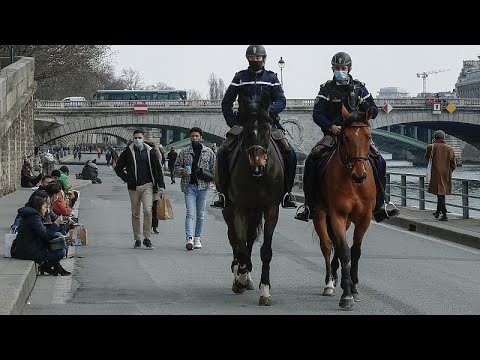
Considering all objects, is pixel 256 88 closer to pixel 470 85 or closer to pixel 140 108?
pixel 140 108

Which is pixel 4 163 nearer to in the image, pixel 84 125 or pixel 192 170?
pixel 192 170

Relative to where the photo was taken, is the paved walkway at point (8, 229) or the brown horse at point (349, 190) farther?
the brown horse at point (349, 190)

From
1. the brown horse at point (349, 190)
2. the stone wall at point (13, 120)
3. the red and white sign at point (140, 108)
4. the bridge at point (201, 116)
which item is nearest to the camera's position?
the brown horse at point (349, 190)

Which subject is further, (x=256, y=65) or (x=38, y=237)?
(x=38, y=237)

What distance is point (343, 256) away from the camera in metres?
11.2

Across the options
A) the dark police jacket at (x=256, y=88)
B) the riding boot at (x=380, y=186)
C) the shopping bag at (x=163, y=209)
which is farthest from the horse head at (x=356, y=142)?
the shopping bag at (x=163, y=209)

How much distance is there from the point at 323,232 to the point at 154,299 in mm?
2081

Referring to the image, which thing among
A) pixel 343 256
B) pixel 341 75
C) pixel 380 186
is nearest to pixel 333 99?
pixel 341 75

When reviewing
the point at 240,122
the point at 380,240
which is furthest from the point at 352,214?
the point at 380,240

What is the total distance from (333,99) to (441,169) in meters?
12.1

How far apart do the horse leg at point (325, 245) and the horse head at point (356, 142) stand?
1.30 m

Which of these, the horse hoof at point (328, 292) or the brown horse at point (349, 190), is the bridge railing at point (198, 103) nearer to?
the horse hoof at point (328, 292)

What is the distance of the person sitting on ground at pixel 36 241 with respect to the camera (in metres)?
13.8

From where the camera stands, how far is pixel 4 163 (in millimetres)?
34156
